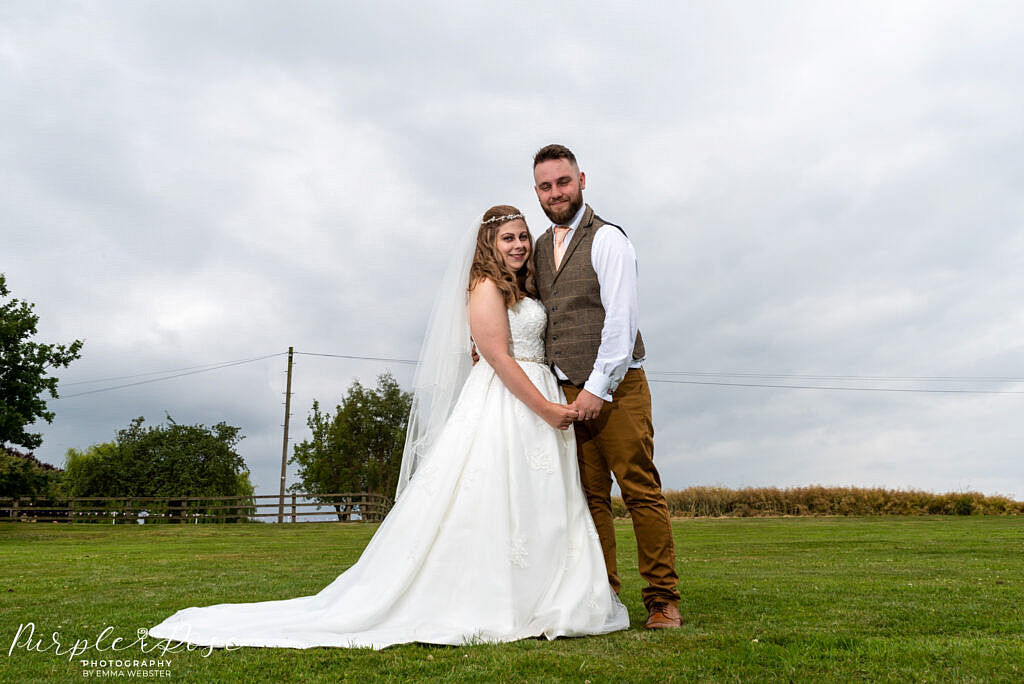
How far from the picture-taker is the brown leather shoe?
13.5 feet

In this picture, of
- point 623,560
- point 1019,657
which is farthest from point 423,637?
point 623,560

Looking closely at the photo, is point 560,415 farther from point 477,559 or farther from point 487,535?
point 477,559

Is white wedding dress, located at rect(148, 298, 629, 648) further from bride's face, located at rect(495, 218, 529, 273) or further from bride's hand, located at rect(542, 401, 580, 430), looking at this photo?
bride's face, located at rect(495, 218, 529, 273)

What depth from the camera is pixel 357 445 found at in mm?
38406

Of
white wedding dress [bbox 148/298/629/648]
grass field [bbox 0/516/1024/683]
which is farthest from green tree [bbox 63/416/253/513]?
white wedding dress [bbox 148/298/629/648]

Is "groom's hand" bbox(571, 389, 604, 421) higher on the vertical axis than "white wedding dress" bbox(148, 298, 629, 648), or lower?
higher

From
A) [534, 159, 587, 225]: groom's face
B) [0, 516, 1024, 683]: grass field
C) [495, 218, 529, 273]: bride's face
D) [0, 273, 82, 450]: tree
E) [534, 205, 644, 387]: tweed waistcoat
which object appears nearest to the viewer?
[0, 516, 1024, 683]: grass field

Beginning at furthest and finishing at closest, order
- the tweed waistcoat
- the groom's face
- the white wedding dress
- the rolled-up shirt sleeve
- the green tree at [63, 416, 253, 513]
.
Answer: the green tree at [63, 416, 253, 513] → the groom's face → the tweed waistcoat → the rolled-up shirt sleeve → the white wedding dress

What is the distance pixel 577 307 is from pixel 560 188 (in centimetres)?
74

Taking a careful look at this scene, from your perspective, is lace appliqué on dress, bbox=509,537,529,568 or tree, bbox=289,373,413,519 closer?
lace appliqué on dress, bbox=509,537,529,568

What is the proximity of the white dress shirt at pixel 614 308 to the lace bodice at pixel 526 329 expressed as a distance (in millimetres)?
410

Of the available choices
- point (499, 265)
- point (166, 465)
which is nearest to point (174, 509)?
point (166, 465)

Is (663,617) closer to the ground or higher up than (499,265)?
closer to the ground

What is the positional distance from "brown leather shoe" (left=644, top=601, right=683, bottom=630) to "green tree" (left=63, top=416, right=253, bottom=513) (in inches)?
1442
